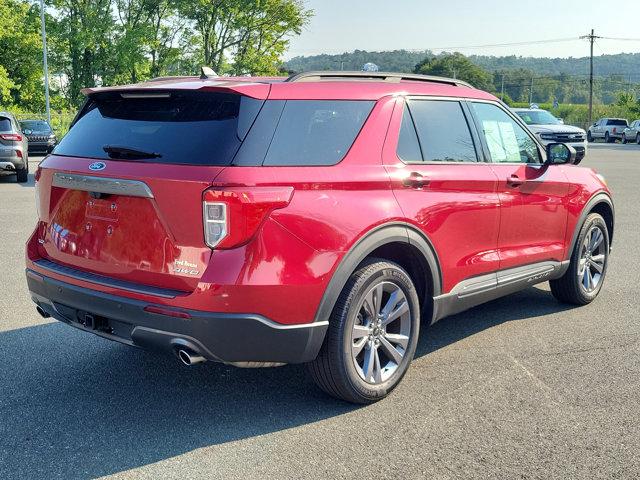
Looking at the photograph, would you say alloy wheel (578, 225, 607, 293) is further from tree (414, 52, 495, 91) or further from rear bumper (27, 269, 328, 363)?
tree (414, 52, 495, 91)

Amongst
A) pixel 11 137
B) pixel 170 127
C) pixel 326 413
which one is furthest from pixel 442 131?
pixel 11 137

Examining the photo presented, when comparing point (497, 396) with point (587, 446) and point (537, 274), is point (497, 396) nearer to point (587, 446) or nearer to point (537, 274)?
point (587, 446)

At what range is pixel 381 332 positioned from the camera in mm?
3891

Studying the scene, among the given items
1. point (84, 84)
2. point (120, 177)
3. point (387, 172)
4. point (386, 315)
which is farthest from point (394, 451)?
point (84, 84)

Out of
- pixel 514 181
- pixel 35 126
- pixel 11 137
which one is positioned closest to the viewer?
pixel 514 181

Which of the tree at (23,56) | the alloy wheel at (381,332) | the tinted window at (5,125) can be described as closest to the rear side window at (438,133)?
the alloy wheel at (381,332)

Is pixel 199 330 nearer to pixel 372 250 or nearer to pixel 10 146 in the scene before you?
pixel 372 250

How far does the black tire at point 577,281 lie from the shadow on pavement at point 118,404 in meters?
1.38

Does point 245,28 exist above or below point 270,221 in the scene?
above

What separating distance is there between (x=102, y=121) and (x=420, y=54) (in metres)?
122

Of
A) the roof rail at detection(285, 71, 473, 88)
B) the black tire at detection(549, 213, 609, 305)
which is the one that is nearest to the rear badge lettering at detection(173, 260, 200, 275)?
the roof rail at detection(285, 71, 473, 88)

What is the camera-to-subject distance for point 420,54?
4734 inches

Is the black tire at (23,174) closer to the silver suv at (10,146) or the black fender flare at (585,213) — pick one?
the silver suv at (10,146)

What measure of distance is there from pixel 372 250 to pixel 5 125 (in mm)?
13468
